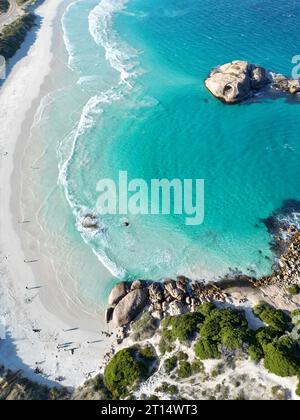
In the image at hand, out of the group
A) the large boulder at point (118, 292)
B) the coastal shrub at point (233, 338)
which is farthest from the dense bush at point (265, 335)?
the large boulder at point (118, 292)

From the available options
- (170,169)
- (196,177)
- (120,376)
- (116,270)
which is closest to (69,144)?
(170,169)

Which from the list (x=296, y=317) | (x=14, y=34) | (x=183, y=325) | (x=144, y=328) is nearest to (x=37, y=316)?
(x=144, y=328)

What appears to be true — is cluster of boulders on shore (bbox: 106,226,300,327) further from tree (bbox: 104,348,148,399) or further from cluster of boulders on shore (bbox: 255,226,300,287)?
tree (bbox: 104,348,148,399)

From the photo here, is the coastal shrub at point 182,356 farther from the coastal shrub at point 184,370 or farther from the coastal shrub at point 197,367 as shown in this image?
the coastal shrub at point 197,367

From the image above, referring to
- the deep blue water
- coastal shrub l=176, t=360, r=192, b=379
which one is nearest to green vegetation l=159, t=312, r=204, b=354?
coastal shrub l=176, t=360, r=192, b=379

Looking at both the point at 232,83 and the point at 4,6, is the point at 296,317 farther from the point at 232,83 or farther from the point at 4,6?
the point at 4,6

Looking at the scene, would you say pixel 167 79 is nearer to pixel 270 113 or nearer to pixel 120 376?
pixel 270 113

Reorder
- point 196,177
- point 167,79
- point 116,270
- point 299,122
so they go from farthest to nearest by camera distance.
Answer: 1. point 167,79
2. point 299,122
3. point 196,177
4. point 116,270
